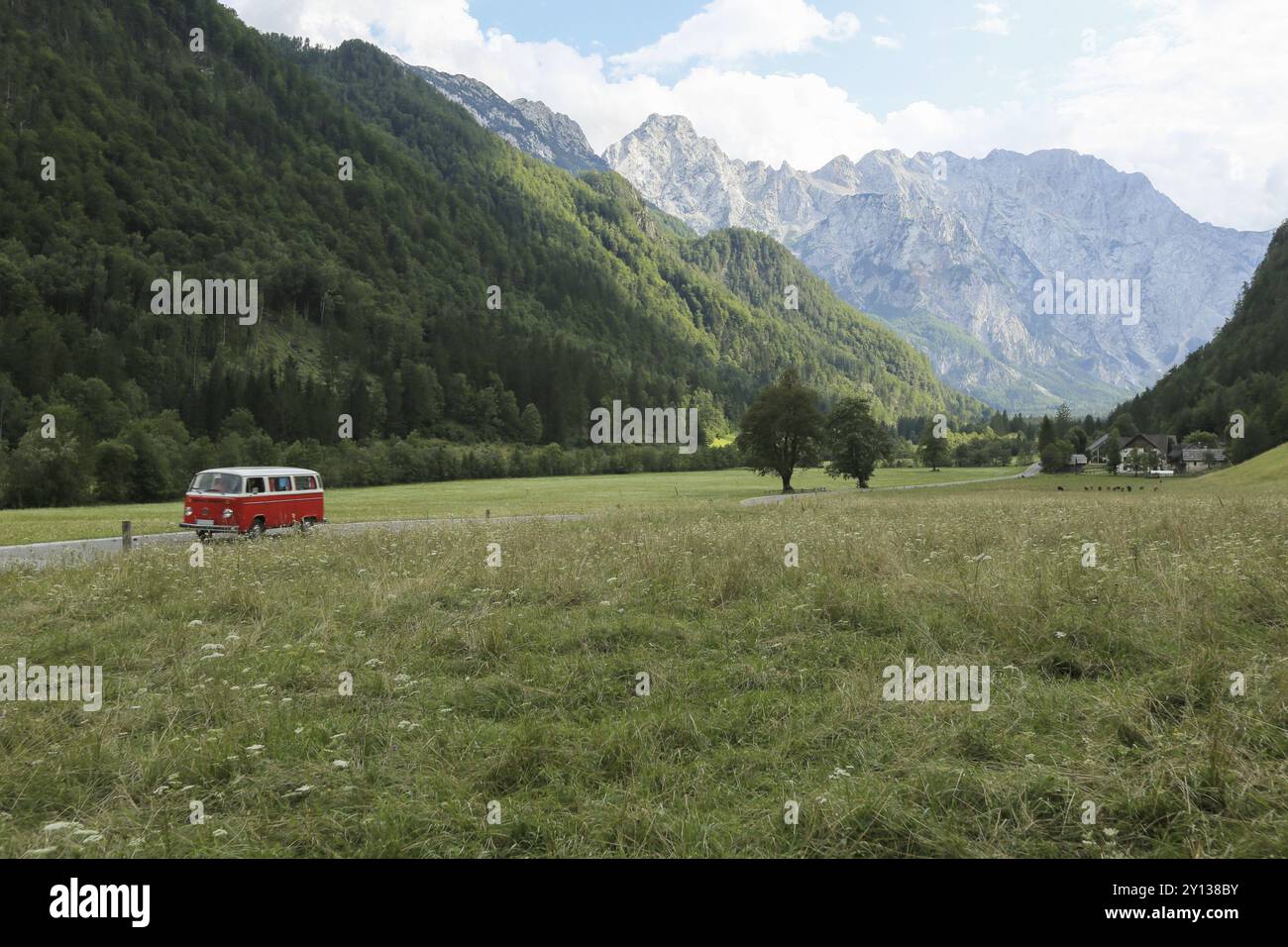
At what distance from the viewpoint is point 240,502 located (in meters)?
26.2

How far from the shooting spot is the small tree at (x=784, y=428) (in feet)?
243

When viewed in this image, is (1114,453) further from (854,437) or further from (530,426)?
(530,426)

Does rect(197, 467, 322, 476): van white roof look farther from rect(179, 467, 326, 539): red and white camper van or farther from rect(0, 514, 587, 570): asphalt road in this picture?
rect(0, 514, 587, 570): asphalt road

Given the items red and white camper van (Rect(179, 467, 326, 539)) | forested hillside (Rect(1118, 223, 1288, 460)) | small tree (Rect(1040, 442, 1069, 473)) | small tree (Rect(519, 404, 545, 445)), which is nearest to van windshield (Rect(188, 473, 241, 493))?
red and white camper van (Rect(179, 467, 326, 539))

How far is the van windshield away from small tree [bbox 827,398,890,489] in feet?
207

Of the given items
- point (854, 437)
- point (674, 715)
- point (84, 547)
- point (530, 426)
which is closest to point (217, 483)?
point (84, 547)

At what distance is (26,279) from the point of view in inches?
6314

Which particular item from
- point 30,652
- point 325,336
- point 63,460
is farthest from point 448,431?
point 30,652

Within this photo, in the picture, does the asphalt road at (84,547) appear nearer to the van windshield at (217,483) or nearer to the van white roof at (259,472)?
the van windshield at (217,483)

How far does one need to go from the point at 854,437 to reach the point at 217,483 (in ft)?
216

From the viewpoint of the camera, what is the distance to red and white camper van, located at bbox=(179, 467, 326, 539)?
26.1 meters

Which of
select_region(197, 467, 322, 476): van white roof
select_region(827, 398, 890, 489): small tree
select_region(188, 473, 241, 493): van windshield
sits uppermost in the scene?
select_region(827, 398, 890, 489): small tree
